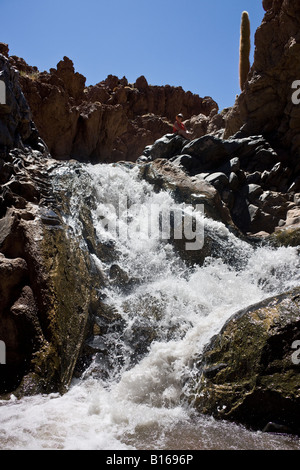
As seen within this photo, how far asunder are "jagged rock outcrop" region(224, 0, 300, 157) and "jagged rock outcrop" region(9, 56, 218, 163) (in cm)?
778

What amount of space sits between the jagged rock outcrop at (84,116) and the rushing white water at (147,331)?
7952 millimetres

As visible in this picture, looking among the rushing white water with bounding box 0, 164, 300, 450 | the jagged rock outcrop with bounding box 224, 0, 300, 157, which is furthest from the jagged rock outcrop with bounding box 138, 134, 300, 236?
the rushing white water with bounding box 0, 164, 300, 450

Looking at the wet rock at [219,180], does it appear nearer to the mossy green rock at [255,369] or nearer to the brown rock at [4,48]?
the mossy green rock at [255,369]

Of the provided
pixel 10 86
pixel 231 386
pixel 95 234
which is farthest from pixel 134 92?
pixel 231 386

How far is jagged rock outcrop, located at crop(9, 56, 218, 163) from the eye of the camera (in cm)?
1589

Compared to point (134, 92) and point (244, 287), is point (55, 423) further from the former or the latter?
point (134, 92)

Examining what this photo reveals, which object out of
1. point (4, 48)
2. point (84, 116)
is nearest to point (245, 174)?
point (84, 116)

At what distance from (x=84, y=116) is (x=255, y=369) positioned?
1667cm

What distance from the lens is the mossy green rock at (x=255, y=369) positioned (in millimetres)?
3148

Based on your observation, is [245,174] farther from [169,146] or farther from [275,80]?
[275,80]

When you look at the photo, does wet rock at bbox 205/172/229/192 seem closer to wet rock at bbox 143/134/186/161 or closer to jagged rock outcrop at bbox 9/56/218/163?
wet rock at bbox 143/134/186/161

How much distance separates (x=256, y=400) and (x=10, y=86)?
792 cm

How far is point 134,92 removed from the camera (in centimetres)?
2878

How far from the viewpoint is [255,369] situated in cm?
343
